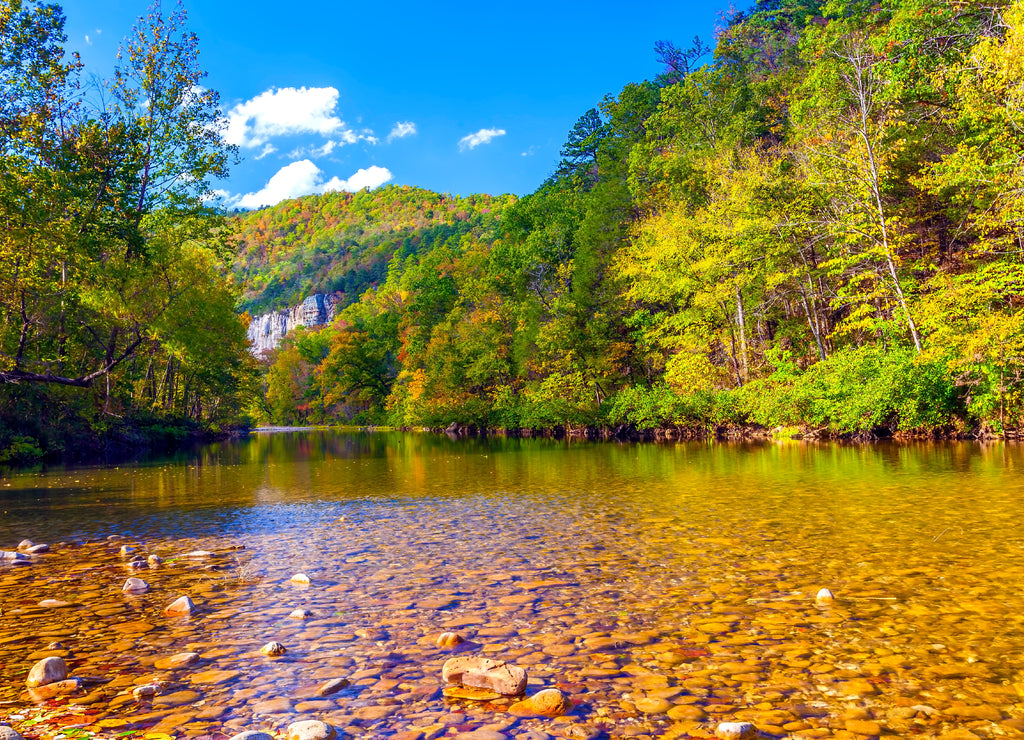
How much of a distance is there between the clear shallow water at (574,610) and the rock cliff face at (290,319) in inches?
5544

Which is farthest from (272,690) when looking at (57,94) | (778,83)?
(778,83)

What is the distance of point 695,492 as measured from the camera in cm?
1277

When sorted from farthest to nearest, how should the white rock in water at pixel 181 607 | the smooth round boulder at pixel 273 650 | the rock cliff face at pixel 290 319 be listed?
the rock cliff face at pixel 290 319, the white rock in water at pixel 181 607, the smooth round boulder at pixel 273 650

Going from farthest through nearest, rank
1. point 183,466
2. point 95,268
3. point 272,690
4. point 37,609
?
point 183,466, point 95,268, point 37,609, point 272,690

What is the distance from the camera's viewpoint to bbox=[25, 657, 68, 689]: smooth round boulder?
13.5 ft

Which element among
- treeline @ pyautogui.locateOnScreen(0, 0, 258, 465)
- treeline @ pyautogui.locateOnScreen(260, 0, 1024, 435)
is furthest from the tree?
treeline @ pyautogui.locateOnScreen(260, 0, 1024, 435)

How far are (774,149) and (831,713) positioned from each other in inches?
1468

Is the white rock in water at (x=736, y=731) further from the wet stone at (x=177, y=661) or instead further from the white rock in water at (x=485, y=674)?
the wet stone at (x=177, y=661)

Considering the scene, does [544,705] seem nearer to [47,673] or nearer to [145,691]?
[145,691]

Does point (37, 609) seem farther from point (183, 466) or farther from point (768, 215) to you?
point (768, 215)

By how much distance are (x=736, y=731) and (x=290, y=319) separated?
566 feet

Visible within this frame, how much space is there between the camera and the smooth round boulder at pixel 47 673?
4.12 meters

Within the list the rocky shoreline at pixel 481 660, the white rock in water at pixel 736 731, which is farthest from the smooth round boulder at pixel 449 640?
the white rock in water at pixel 736 731

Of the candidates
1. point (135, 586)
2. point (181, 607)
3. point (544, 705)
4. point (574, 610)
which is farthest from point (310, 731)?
point (135, 586)
